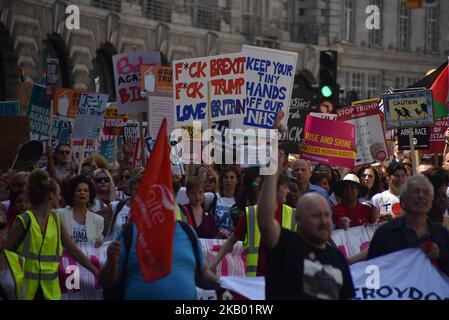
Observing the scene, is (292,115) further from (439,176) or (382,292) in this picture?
(382,292)

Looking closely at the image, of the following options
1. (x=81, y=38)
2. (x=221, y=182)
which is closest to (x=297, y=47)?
(x=81, y=38)

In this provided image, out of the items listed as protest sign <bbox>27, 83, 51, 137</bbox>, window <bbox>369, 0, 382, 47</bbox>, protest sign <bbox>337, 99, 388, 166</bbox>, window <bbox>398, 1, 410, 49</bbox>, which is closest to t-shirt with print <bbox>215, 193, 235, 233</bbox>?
protest sign <bbox>27, 83, 51, 137</bbox>

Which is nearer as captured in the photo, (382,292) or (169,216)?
(169,216)

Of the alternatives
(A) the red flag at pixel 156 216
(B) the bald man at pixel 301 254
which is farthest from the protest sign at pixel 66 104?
(B) the bald man at pixel 301 254

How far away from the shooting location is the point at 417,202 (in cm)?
771

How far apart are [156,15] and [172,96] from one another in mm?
20068

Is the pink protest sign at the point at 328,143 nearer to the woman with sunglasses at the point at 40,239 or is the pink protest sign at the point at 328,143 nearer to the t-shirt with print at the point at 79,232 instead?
the t-shirt with print at the point at 79,232

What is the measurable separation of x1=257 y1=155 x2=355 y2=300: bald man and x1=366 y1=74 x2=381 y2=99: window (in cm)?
4219

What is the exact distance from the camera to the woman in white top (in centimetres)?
972

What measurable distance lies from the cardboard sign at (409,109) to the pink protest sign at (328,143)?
79.4 inches

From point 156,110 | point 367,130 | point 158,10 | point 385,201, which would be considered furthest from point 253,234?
point 158,10

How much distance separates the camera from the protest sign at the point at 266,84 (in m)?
14.2

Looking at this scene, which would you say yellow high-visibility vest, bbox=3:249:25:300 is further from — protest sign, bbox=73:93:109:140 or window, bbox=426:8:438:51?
window, bbox=426:8:438:51

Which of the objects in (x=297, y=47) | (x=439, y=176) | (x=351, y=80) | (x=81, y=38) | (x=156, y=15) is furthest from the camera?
(x=351, y=80)
